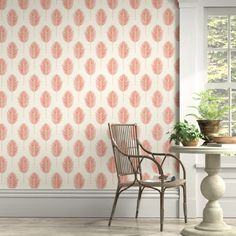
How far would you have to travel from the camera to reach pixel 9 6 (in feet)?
20.5

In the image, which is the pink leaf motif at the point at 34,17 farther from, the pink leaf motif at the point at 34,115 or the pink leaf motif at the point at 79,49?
the pink leaf motif at the point at 34,115

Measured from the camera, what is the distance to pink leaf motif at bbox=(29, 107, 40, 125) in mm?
6234

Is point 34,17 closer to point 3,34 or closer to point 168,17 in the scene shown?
point 3,34

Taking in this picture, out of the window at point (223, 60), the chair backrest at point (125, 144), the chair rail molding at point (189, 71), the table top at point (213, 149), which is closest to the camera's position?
the table top at point (213, 149)

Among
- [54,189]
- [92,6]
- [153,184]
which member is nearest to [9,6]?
[92,6]

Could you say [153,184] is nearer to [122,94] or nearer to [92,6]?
[122,94]

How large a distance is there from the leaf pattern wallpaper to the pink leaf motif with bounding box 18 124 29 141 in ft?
0.12

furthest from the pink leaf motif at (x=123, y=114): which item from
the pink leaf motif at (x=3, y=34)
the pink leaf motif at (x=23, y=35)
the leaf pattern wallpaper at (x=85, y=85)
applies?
the pink leaf motif at (x=3, y=34)

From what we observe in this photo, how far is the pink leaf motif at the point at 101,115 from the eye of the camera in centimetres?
623

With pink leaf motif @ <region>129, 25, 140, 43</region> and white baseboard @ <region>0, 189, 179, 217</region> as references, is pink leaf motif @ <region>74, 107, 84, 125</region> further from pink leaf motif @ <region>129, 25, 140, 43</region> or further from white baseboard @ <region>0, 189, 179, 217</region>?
pink leaf motif @ <region>129, 25, 140, 43</region>

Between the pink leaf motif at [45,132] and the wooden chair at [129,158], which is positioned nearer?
the wooden chair at [129,158]

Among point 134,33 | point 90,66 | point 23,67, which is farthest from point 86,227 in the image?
point 134,33

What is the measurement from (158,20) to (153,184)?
188cm

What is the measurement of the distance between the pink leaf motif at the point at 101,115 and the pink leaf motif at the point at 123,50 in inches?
24.5
